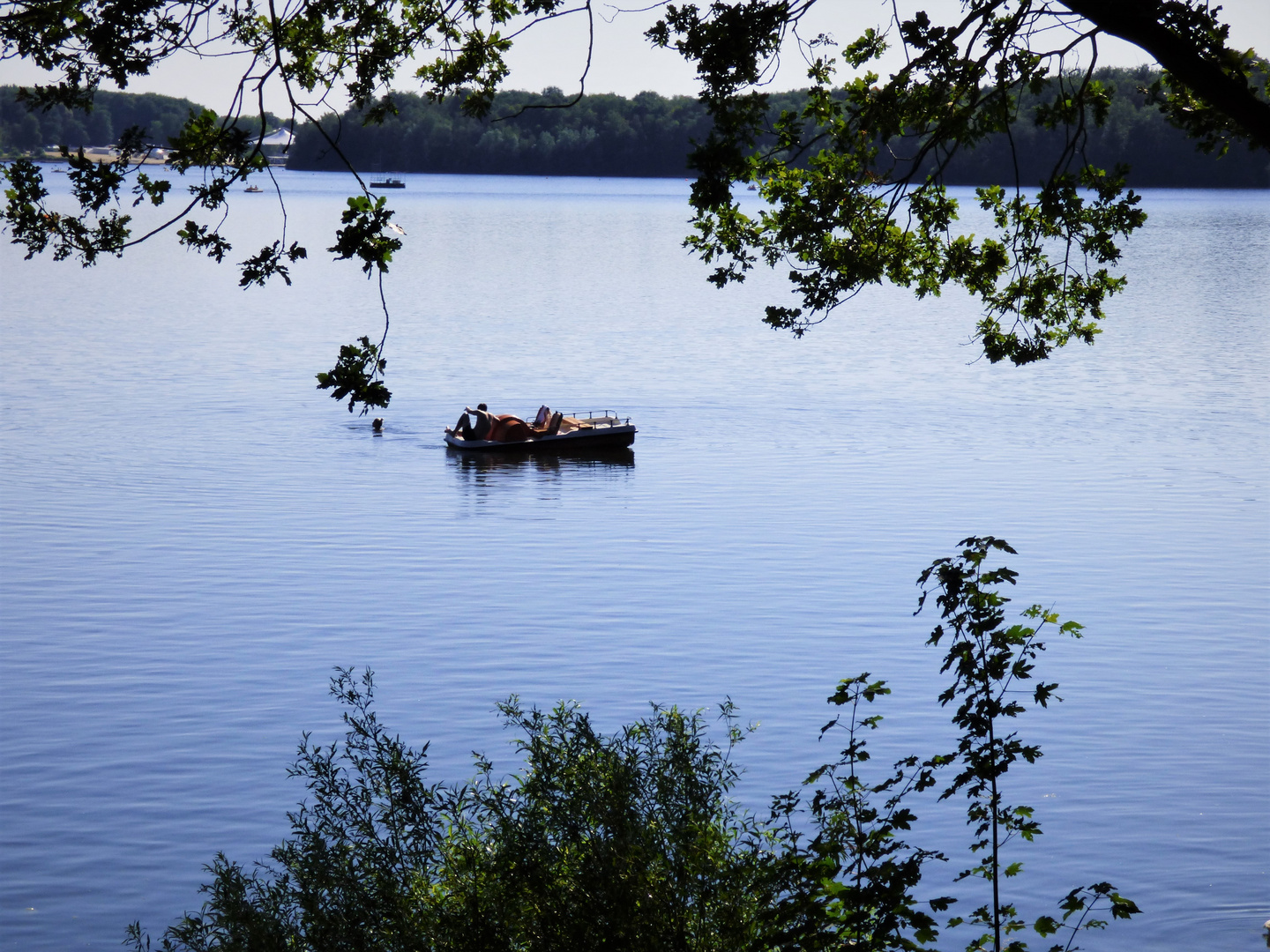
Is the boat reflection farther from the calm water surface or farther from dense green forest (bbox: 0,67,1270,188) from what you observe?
dense green forest (bbox: 0,67,1270,188)

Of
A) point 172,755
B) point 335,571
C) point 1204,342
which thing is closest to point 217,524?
point 335,571

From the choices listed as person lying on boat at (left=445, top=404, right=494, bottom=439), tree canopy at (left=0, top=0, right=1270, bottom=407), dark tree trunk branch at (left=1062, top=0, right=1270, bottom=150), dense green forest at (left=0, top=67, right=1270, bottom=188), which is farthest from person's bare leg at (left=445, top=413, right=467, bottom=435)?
dense green forest at (left=0, top=67, right=1270, bottom=188)

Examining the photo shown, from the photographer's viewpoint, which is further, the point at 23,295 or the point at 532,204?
the point at 532,204

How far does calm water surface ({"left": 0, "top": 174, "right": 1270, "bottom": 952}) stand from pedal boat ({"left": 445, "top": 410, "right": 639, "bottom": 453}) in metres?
0.88

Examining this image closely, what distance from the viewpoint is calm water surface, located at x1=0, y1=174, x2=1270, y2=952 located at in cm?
1292

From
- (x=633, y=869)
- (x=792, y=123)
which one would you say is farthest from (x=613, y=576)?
(x=633, y=869)

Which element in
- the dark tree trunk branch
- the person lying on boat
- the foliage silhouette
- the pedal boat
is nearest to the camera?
the foliage silhouette

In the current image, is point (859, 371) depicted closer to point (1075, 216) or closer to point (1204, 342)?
point (1204, 342)

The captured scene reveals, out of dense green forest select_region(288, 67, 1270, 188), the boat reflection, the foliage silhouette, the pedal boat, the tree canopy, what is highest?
dense green forest select_region(288, 67, 1270, 188)

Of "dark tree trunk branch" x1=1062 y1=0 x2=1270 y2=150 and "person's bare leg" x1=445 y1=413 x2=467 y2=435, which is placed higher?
"dark tree trunk branch" x1=1062 y1=0 x2=1270 y2=150

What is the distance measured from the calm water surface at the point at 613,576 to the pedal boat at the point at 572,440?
0.88 meters

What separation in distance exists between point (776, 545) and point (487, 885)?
16545 mm

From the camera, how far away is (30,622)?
18.5 metres

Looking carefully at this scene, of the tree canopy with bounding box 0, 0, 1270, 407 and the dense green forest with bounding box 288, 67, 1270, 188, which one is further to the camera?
the dense green forest with bounding box 288, 67, 1270, 188
